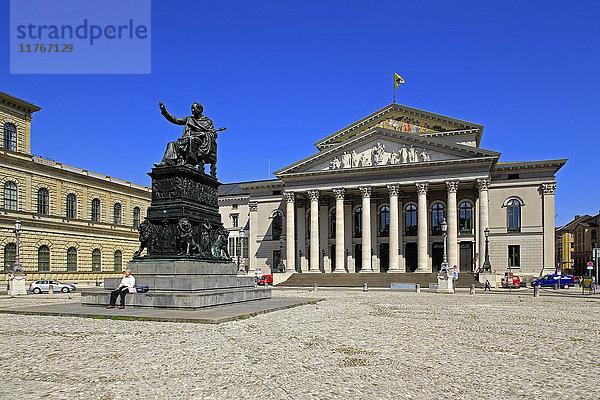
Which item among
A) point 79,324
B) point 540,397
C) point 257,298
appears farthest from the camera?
point 257,298

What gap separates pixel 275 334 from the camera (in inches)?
484

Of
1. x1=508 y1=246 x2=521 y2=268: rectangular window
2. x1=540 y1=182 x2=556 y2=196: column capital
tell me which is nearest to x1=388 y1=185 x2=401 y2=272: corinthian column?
x1=508 y1=246 x2=521 y2=268: rectangular window

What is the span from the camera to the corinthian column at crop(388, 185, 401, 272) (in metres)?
56.8

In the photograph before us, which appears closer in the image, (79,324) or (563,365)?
(563,365)

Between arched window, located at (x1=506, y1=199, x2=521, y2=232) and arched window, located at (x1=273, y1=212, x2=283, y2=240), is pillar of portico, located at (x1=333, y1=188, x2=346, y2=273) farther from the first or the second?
arched window, located at (x1=506, y1=199, x2=521, y2=232)

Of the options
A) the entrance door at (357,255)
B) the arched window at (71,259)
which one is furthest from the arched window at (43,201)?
the entrance door at (357,255)

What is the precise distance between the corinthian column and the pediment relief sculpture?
3.21 m

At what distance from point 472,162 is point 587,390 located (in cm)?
4929

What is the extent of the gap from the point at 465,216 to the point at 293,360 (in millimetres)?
54360

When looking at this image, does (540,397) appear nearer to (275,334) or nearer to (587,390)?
(587,390)

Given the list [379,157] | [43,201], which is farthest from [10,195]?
[379,157]

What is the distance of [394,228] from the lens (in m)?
57.7

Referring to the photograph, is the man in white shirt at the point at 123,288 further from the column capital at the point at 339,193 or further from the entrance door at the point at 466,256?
the entrance door at the point at 466,256

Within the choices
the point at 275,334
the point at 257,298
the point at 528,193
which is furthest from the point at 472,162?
the point at 275,334
